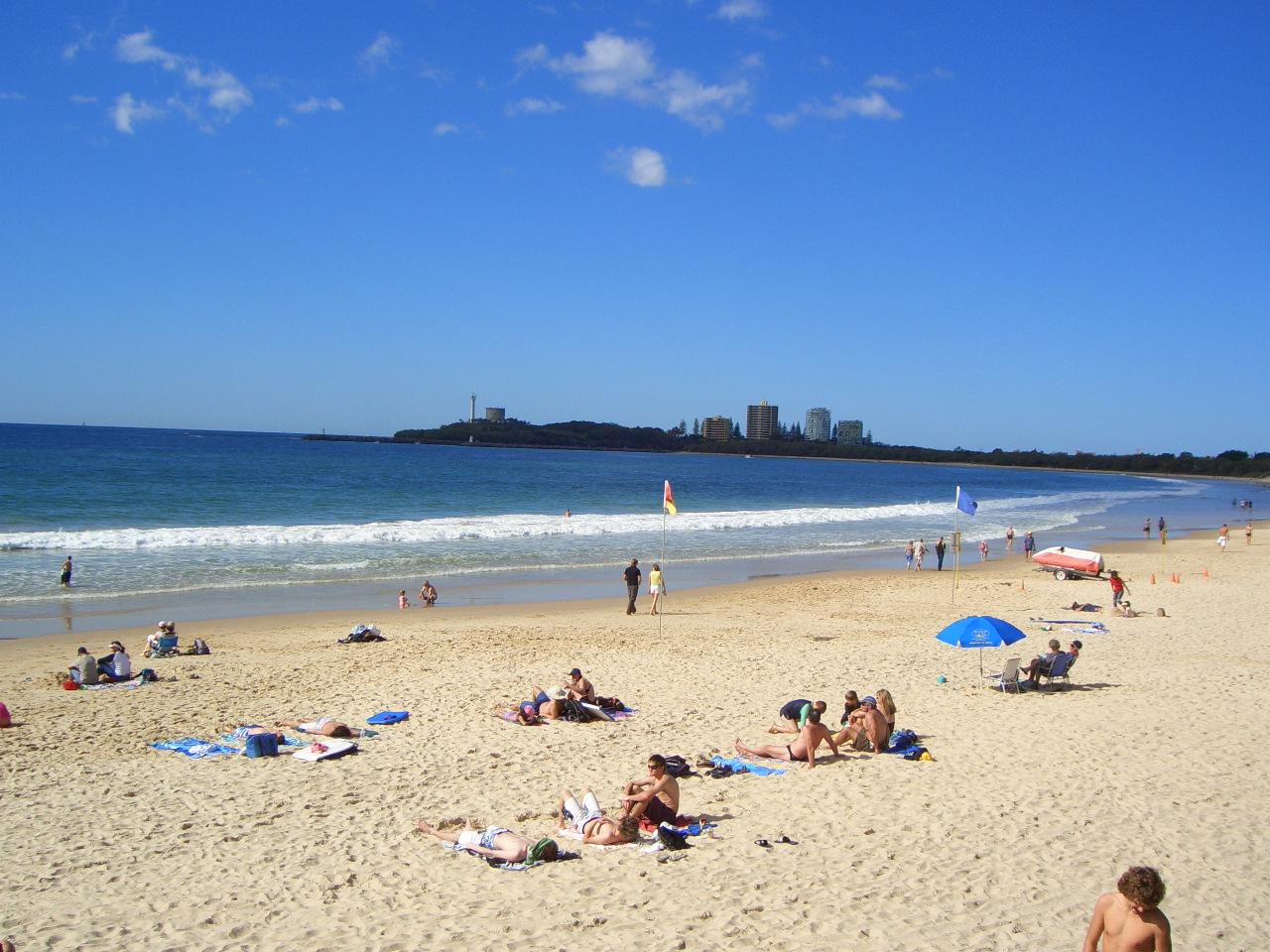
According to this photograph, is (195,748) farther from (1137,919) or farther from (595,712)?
(1137,919)

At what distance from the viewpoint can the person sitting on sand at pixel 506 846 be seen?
7.37 m

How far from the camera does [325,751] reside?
10008 millimetres

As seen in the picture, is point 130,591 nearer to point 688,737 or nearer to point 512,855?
point 688,737

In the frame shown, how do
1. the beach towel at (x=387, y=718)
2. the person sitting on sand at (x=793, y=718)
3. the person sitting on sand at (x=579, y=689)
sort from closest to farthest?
the person sitting on sand at (x=793, y=718)
the beach towel at (x=387, y=718)
the person sitting on sand at (x=579, y=689)

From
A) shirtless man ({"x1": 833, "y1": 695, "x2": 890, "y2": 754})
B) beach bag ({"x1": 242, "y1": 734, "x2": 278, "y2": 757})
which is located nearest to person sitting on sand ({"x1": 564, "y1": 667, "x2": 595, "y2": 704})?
shirtless man ({"x1": 833, "y1": 695, "x2": 890, "y2": 754})

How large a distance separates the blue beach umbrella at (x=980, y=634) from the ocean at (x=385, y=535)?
9.41 m

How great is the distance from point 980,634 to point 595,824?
23.4 ft

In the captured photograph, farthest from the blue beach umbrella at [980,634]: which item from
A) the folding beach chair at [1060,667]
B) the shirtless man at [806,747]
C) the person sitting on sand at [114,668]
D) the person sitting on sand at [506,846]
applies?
the person sitting on sand at [114,668]

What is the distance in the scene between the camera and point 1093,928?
5004 millimetres

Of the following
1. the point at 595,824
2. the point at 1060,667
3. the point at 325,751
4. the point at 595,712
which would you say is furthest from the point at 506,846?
the point at 1060,667

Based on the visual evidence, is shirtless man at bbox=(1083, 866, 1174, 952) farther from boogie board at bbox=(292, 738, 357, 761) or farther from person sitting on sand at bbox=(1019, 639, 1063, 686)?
person sitting on sand at bbox=(1019, 639, 1063, 686)

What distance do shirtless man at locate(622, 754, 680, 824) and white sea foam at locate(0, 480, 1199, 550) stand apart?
69.9ft

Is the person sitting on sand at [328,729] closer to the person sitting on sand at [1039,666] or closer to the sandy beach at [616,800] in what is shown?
the sandy beach at [616,800]

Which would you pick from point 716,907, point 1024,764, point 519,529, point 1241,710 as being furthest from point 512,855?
point 519,529
